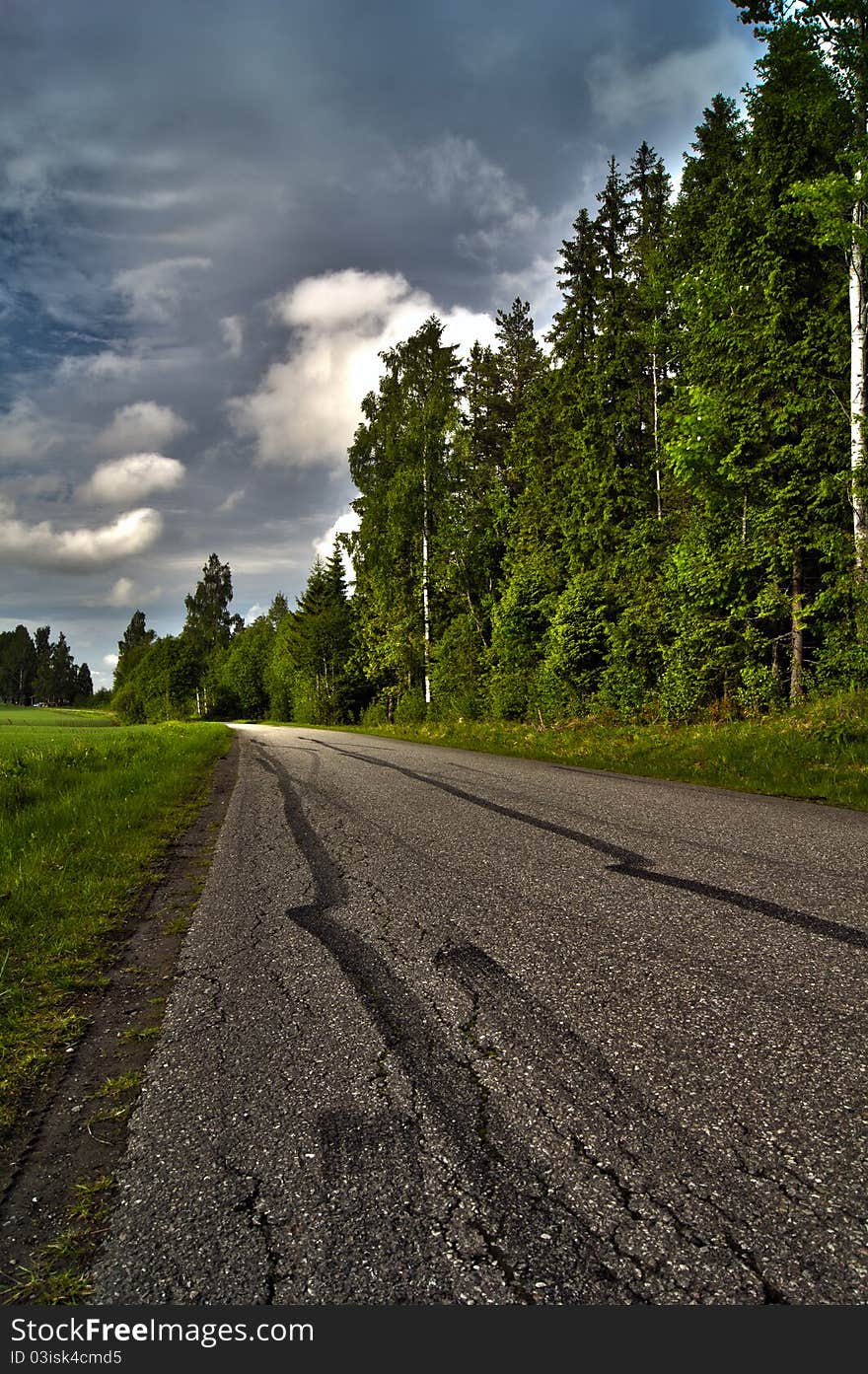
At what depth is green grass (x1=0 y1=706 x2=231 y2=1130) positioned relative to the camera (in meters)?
2.87

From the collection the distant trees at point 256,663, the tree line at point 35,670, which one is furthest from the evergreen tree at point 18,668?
the distant trees at point 256,663

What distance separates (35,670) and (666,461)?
15128 centimetres

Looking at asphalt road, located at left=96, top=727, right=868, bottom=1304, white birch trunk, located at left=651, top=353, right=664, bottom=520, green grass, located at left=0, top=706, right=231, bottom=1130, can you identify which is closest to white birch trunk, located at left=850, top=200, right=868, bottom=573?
white birch trunk, located at left=651, top=353, right=664, bottom=520

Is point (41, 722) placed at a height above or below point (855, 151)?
below

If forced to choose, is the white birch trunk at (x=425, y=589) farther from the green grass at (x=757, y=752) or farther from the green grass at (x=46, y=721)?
the green grass at (x=46, y=721)

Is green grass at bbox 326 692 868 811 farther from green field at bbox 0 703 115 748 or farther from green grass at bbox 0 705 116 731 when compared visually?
green grass at bbox 0 705 116 731

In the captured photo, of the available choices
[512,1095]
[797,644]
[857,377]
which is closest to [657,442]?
[857,377]

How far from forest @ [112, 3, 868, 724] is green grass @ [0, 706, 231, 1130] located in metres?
12.0

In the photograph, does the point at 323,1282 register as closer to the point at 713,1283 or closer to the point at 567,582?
the point at 713,1283

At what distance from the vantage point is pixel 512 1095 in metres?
2.17

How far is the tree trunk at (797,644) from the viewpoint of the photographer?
43.7 feet

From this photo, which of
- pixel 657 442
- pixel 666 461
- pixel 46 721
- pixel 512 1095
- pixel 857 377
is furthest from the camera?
pixel 46 721

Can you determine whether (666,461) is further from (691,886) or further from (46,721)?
(46,721)

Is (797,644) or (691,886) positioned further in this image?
(797,644)
